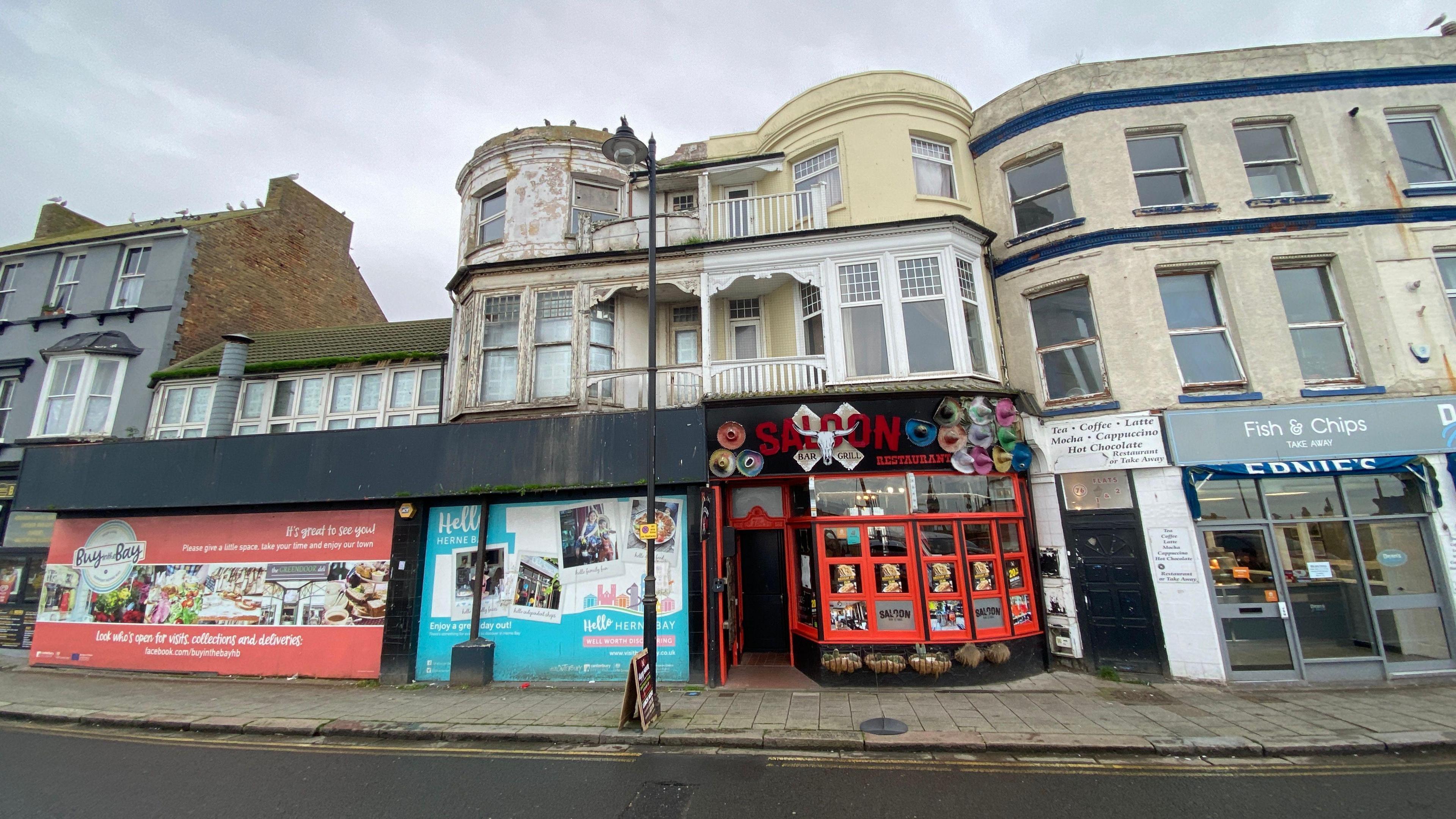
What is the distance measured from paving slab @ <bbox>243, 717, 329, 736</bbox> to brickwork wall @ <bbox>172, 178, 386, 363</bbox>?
11924 mm

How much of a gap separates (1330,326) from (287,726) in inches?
715

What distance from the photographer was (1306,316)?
994 cm

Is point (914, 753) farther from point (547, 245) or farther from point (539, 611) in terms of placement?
point (547, 245)

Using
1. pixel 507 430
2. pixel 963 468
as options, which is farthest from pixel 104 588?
pixel 963 468

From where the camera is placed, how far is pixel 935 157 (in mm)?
11859

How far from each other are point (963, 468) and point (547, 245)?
9634mm

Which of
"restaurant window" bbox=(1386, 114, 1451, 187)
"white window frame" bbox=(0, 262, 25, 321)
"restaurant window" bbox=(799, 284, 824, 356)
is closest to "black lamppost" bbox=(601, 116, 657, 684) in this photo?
"restaurant window" bbox=(799, 284, 824, 356)

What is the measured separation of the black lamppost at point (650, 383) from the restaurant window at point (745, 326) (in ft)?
10.4

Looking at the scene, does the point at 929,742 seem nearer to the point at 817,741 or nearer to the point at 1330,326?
the point at 817,741

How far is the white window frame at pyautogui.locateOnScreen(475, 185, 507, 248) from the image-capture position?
1285 centimetres

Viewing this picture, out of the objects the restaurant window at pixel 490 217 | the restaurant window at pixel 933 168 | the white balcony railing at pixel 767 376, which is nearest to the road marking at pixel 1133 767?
the white balcony railing at pixel 767 376

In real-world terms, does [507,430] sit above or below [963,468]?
above

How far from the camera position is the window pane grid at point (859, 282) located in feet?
35.0

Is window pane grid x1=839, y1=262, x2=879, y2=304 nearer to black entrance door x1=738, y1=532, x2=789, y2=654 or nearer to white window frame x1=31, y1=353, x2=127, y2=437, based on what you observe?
black entrance door x1=738, y1=532, x2=789, y2=654
